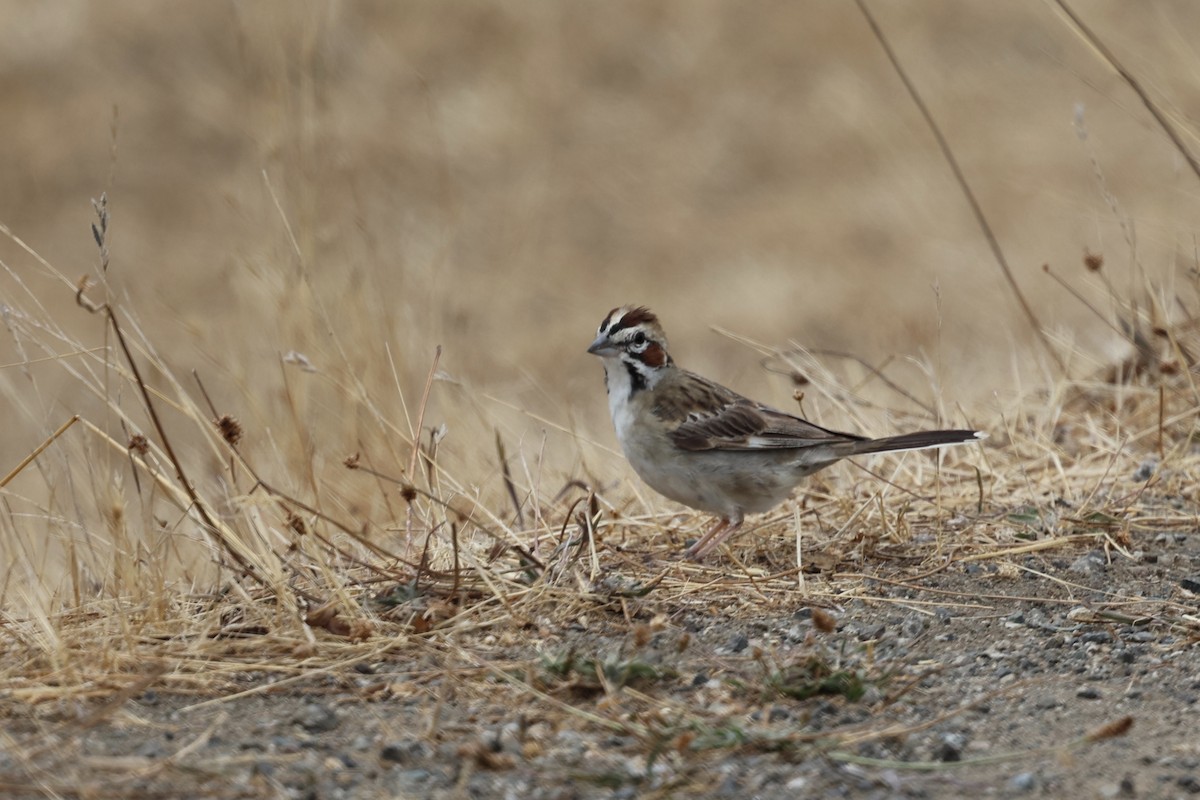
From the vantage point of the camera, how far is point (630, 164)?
17.0 meters

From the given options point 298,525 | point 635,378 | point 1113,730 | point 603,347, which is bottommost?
point 1113,730

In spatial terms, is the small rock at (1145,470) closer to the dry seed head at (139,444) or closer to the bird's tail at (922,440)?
the bird's tail at (922,440)

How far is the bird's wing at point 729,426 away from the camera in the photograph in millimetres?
4984

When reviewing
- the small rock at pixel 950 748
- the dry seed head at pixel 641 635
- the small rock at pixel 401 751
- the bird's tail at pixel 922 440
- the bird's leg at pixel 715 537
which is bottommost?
the small rock at pixel 950 748

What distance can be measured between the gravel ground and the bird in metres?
0.69

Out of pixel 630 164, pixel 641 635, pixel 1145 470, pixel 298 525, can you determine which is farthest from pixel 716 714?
pixel 630 164

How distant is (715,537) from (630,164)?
12.4 m

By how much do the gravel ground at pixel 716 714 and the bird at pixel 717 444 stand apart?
2.27ft

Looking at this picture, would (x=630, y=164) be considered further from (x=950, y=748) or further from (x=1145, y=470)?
(x=950, y=748)

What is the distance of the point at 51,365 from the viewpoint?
1284 centimetres

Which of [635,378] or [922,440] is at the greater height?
[635,378]

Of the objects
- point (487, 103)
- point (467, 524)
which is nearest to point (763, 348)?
point (467, 524)

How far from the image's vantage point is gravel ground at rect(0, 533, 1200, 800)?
308 cm

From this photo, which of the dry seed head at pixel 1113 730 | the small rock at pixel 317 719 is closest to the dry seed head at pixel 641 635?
the small rock at pixel 317 719
